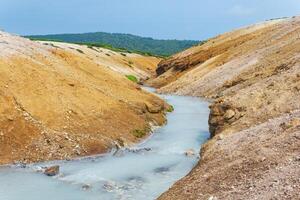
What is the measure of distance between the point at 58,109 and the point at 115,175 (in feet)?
30.8

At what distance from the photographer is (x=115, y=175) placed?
82.2ft

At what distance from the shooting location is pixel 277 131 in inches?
868

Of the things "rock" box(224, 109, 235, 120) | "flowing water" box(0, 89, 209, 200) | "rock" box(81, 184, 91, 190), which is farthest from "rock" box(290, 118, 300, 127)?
"rock" box(81, 184, 91, 190)

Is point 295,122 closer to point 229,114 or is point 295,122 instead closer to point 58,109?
point 229,114

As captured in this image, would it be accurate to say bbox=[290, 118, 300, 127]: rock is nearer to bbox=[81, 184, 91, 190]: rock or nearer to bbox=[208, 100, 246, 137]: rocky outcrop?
bbox=[208, 100, 246, 137]: rocky outcrop

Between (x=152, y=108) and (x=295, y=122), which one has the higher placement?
(x=295, y=122)

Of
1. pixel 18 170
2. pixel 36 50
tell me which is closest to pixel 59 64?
pixel 36 50

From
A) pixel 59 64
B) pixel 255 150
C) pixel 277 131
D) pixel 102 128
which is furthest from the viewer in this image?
pixel 59 64

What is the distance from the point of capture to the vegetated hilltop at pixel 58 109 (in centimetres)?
2973

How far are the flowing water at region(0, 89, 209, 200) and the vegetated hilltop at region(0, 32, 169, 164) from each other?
1.40 m

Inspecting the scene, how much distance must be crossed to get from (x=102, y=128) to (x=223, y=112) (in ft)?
25.4

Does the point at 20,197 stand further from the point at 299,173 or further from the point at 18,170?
the point at 299,173

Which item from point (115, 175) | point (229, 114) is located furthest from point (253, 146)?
point (229, 114)

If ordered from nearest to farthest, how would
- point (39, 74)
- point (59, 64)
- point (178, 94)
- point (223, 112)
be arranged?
point (223, 112)
point (39, 74)
point (59, 64)
point (178, 94)
